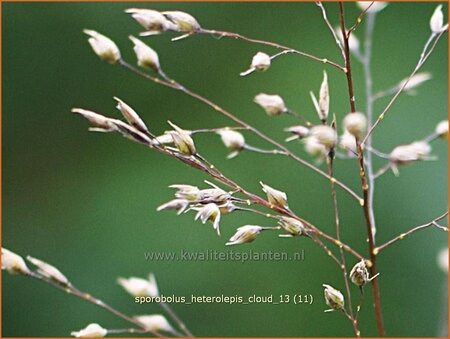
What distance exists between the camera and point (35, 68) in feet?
5.49

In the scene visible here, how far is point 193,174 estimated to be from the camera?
1.47 meters

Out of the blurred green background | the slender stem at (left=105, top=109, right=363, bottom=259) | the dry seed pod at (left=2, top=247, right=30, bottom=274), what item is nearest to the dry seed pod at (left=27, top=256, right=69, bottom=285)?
the dry seed pod at (left=2, top=247, right=30, bottom=274)

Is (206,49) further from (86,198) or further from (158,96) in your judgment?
(86,198)

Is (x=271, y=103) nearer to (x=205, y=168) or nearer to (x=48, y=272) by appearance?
(x=205, y=168)

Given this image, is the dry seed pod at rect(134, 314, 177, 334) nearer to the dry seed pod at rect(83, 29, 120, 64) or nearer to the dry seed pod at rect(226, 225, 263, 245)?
the dry seed pod at rect(226, 225, 263, 245)

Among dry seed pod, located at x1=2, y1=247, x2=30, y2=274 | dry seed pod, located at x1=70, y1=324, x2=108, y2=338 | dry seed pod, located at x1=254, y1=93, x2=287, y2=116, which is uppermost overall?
dry seed pod, located at x1=254, y1=93, x2=287, y2=116

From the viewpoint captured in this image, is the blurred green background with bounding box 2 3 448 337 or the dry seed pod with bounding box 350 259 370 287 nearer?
the dry seed pod with bounding box 350 259 370 287

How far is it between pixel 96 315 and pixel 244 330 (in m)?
0.31

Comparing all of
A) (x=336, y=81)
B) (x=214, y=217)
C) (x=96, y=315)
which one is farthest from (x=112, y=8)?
(x=214, y=217)

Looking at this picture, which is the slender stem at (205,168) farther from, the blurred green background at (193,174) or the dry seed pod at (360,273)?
the blurred green background at (193,174)

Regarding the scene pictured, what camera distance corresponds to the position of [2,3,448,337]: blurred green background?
130cm

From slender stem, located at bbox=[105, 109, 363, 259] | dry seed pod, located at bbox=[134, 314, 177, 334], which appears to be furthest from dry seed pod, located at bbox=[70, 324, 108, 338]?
slender stem, located at bbox=[105, 109, 363, 259]

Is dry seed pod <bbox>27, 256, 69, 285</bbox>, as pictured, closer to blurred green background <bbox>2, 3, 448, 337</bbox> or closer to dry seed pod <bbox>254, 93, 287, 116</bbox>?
dry seed pod <bbox>254, 93, 287, 116</bbox>

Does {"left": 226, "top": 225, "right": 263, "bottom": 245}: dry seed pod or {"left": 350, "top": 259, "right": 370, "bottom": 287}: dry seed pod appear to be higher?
{"left": 226, "top": 225, "right": 263, "bottom": 245}: dry seed pod
